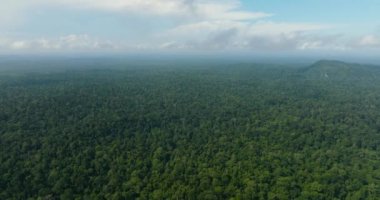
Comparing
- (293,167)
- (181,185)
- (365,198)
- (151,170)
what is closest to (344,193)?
(365,198)

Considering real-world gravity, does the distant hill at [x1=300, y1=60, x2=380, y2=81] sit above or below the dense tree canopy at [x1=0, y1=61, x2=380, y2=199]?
above

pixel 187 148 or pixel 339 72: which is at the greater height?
pixel 339 72

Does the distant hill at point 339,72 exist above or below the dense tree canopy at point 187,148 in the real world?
above

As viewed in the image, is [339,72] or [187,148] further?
[339,72]

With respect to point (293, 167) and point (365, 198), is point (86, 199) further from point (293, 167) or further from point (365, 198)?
point (365, 198)

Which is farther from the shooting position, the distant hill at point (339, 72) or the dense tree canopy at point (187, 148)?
the distant hill at point (339, 72)
